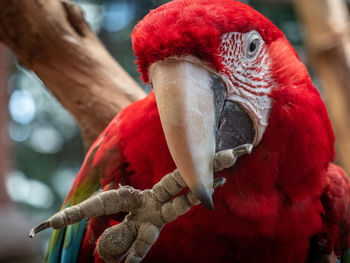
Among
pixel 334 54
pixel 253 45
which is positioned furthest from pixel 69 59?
pixel 334 54

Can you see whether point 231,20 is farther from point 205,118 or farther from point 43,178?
point 43,178

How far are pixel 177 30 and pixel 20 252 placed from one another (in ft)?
7.03

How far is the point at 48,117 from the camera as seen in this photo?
12.2ft

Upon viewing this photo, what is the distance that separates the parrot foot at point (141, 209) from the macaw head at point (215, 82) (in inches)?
1.6

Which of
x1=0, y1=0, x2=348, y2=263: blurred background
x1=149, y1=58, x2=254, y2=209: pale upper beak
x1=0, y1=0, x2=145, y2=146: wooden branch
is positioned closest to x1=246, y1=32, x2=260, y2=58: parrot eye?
x1=149, y1=58, x2=254, y2=209: pale upper beak

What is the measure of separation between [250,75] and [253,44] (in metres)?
0.07

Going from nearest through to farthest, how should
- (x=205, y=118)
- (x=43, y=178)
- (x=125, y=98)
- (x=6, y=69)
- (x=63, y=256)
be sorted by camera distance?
(x=205, y=118) → (x=63, y=256) → (x=125, y=98) → (x=6, y=69) → (x=43, y=178)

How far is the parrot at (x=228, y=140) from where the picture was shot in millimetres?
719

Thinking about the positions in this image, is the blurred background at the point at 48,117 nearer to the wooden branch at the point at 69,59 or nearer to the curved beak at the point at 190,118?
the wooden branch at the point at 69,59

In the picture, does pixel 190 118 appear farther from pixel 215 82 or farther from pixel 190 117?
pixel 215 82

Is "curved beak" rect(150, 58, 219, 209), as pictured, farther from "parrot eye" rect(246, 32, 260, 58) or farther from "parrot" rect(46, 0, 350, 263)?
"parrot eye" rect(246, 32, 260, 58)

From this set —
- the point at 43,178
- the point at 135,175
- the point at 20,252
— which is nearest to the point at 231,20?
the point at 135,175

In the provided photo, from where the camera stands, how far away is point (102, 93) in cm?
142

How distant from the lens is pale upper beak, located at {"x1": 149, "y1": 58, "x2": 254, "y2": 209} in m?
0.67
